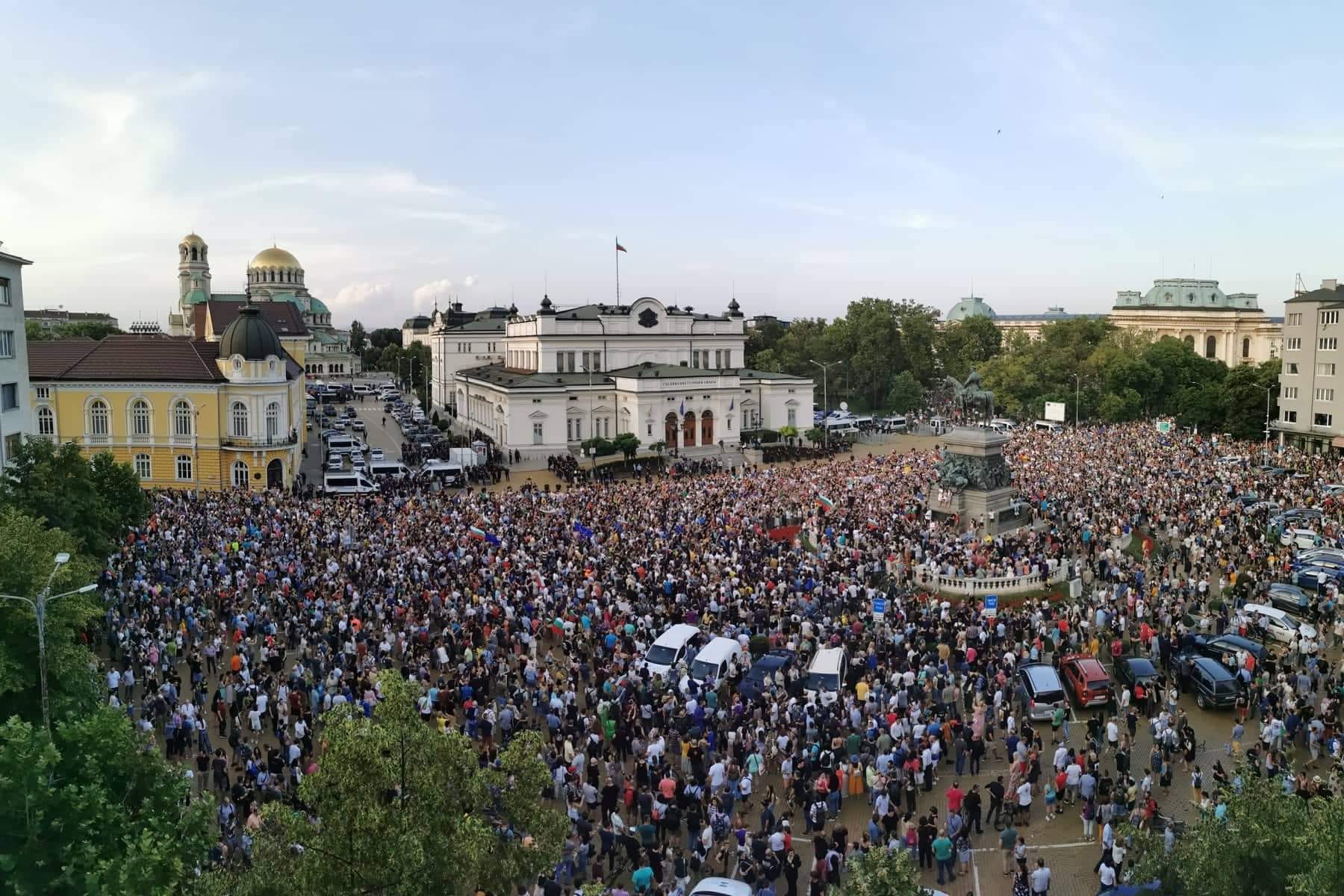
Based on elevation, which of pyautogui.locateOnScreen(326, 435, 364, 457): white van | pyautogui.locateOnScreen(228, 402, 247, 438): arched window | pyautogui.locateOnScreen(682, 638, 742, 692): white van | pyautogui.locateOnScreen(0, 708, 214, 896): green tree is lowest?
pyautogui.locateOnScreen(682, 638, 742, 692): white van

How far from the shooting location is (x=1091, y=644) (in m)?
22.0

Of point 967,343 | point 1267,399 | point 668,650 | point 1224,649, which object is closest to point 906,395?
point 967,343

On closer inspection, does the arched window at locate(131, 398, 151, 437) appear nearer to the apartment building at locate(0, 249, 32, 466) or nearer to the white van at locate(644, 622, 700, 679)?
the apartment building at locate(0, 249, 32, 466)

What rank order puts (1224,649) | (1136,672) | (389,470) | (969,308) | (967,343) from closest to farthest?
(1136,672)
(1224,649)
(389,470)
(967,343)
(969,308)

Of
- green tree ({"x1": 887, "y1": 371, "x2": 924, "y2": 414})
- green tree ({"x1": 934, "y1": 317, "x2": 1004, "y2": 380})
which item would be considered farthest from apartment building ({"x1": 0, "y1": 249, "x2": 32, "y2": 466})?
green tree ({"x1": 934, "y1": 317, "x2": 1004, "y2": 380})

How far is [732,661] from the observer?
2084cm

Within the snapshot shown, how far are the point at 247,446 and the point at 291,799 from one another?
33.4 metres

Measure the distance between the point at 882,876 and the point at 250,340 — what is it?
44.0 metres

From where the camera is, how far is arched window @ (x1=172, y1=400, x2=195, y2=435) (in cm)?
4619

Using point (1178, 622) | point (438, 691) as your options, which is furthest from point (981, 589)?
point (438, 691)

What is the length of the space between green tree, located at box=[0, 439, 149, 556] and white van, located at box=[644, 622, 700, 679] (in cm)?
1223

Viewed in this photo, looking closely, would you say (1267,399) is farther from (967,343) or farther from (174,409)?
(174,409)

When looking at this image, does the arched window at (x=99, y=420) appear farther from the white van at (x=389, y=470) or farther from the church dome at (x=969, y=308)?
the church dome at (x=969, y=308)

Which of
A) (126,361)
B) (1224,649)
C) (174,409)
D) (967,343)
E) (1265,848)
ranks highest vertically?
(967,343)
